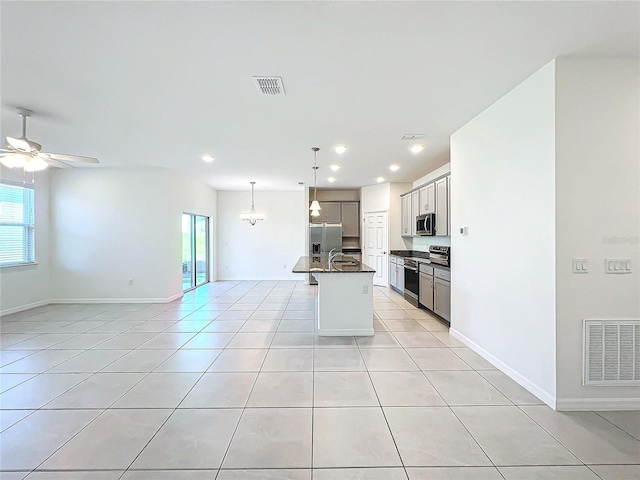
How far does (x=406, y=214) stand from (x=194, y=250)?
5627 mm

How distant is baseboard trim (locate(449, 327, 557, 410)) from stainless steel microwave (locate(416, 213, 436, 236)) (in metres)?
2.21

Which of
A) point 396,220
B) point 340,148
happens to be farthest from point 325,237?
point 340,148

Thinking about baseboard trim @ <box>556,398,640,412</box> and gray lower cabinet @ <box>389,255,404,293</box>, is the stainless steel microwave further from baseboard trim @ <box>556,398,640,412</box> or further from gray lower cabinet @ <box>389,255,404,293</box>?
baseboard trim @ <box>556,398,640,412</box>

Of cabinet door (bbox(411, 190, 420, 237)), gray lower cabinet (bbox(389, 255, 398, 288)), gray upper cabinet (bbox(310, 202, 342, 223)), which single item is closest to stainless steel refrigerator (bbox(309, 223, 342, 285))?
gray upper cabinet (bbox(310, 202, 342, 223))

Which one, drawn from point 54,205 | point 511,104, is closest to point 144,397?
point 511,104

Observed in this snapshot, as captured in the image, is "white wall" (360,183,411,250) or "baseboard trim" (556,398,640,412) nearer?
"baseboard trim" (556,398,640,412)

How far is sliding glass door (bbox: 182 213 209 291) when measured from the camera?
7688mm

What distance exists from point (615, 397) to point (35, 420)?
452 cm

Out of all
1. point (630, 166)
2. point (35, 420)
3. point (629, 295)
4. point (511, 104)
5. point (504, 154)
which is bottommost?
point (35, 420)

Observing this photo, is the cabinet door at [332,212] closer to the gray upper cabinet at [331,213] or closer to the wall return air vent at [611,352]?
the gray upper cabinet at [331,213]

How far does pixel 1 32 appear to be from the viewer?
2.10 meters

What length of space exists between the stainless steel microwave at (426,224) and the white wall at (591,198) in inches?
125

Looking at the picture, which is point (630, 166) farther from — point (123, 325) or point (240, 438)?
point (123, 325)

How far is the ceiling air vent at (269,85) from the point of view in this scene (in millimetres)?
2684
